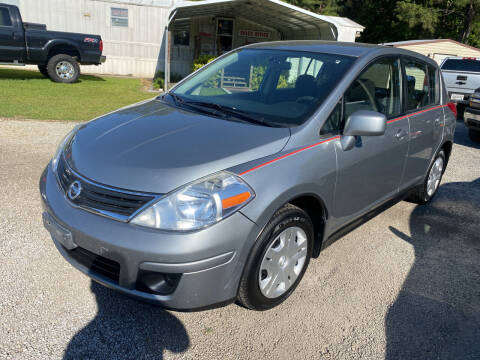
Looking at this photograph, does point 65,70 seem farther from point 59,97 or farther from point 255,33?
point 255,33

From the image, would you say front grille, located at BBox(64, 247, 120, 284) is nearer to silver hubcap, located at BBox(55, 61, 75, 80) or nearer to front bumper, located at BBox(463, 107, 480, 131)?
front bumper, located at BBox(463, 107, 480, 131)

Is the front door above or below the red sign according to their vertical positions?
below

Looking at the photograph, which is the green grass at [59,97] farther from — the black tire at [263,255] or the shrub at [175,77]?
the black tire at [263,255]

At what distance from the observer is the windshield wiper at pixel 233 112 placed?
289 centimetres

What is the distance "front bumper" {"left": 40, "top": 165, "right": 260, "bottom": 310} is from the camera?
215 centimetres

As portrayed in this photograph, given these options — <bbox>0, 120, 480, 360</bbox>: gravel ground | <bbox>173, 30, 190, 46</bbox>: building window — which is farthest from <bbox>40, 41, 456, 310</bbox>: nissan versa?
<bbox>173, 30, 190, 46</bbox>: building window

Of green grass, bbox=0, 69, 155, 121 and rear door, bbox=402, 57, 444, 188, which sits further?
green grass, bbox=0, 69, 155, 121

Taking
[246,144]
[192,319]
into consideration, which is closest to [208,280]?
[192,319]

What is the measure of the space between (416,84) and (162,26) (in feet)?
52.3

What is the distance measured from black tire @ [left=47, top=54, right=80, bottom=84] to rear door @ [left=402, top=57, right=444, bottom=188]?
39.3 feet

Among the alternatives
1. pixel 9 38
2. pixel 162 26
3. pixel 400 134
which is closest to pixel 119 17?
pixel 162 26

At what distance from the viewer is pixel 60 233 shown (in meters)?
2.45

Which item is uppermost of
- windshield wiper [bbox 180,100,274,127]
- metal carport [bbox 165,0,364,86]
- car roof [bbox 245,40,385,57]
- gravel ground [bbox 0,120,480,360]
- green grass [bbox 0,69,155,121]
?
metal carport [bbox 165,0,364,86]

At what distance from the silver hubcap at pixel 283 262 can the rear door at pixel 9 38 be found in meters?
13.0
